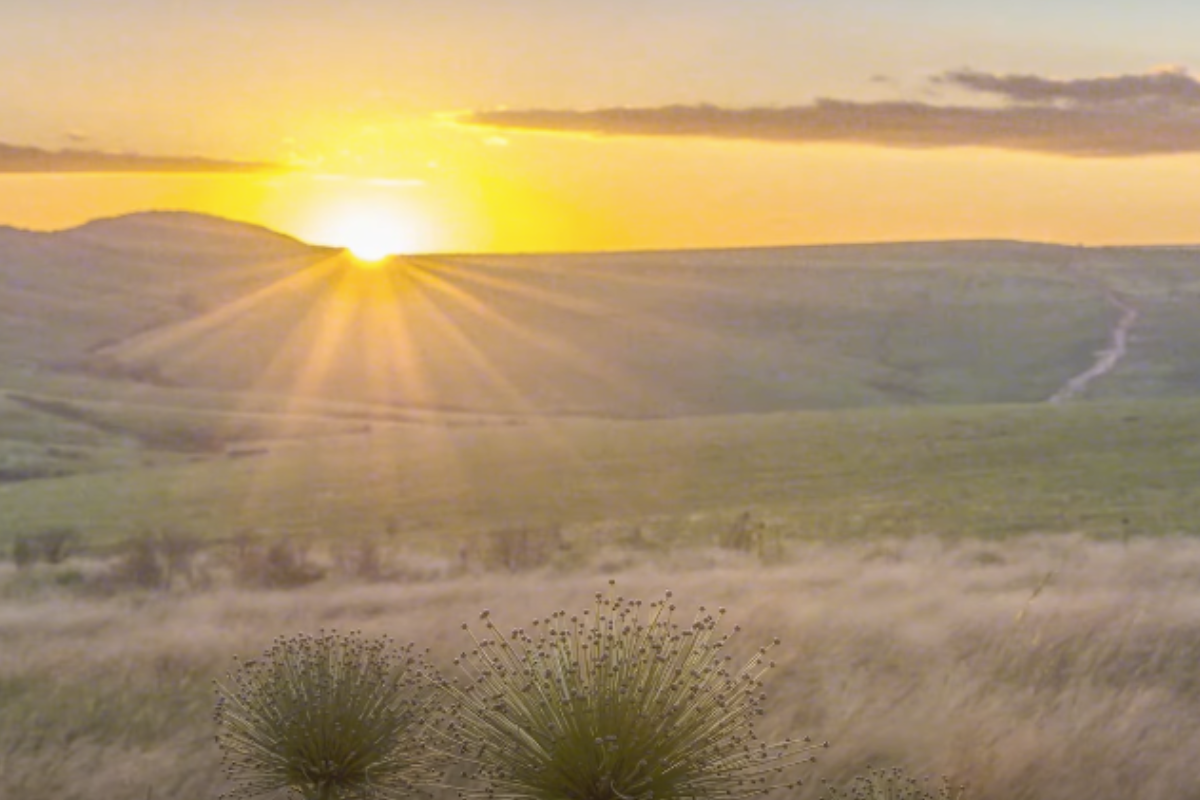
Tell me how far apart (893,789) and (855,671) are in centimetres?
383

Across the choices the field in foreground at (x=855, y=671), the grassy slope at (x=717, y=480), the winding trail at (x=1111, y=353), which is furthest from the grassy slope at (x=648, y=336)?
the field in foreground at (x=855, y=671)

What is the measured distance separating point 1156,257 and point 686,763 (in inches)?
6592

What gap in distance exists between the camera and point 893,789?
37.3 ft

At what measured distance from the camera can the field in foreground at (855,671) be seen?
13430 millimetres

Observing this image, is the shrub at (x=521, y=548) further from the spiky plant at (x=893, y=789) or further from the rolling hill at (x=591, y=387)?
the spiky plant at (x=893, y=789)

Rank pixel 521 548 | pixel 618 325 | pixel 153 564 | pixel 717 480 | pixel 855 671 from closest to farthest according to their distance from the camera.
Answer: pixel 855 671
pixel 153 564
pixel 521 548
pixel 717 480
pixel 618 325

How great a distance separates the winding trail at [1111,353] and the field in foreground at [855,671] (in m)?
76.4

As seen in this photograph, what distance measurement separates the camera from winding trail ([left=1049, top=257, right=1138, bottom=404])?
104750 mm

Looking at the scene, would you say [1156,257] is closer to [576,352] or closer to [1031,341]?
[1031,341]

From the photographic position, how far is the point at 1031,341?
12788 centimetres

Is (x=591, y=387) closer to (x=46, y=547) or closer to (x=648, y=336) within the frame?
(x=648, y=336)

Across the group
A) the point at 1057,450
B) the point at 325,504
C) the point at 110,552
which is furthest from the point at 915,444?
the point at 110,552

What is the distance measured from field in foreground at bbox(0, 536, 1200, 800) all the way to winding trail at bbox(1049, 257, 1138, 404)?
76393mm

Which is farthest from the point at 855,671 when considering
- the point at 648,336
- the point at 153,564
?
the point at 648,336
